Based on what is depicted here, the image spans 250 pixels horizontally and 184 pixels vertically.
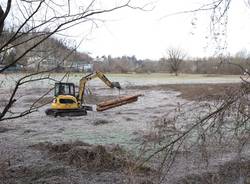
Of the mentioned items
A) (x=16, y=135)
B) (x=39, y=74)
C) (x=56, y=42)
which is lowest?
(x=16, y=135)

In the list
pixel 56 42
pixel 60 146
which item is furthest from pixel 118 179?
pixel 56 42

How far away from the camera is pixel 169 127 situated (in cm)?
528

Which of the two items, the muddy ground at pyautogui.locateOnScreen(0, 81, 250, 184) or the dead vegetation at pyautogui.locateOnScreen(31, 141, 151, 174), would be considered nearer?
the muddy ground at pyautogui.locateOnScreen(0, 81, 250, 184)

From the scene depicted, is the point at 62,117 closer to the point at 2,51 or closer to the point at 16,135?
the point at 16,135

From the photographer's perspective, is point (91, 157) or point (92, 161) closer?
point (92, 161)

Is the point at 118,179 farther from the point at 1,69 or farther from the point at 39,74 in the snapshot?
the point at 1,69

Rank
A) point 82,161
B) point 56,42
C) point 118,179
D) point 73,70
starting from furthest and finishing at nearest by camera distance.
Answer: point 82,161 < point 118,179 < point 73,70 < point 56,42

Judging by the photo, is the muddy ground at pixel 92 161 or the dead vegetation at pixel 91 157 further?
the dead vegetation at pixel 91 157

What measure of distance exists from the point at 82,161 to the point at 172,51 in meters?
98.6

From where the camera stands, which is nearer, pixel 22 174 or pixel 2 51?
pixel 2 51

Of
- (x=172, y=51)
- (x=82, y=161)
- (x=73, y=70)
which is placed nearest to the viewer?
(x=73, y=70)

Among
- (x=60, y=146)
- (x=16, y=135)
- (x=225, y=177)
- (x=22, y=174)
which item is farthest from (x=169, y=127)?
(x=16, y=135)

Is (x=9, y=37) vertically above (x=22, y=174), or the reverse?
(x=9, y=37)

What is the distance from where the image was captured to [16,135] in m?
16.5
